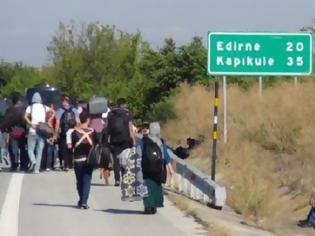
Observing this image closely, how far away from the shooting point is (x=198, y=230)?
50.1 feet

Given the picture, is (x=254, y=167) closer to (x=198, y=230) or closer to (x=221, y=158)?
(x=221, y=158)

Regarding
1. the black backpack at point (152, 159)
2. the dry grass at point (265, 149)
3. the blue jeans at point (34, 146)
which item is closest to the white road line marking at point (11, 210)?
the blue jeans at point (34, 146)

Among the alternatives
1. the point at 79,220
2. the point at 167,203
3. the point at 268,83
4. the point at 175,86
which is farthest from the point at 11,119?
the point at 175,86

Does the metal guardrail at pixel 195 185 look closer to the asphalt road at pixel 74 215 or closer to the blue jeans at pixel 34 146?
the asphalt road at pixel 74 215

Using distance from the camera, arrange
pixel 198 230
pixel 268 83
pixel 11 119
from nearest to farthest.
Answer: pixel 198 230, pixel 11 119, pixel 268 83

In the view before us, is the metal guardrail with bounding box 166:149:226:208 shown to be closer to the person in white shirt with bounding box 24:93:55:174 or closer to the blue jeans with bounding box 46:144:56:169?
the person in white shirt with bounding box 24:93:55:174

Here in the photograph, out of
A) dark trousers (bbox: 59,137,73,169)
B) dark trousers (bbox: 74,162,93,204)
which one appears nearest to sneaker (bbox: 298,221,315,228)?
dark trousers (bbox: 74,162,93,204)

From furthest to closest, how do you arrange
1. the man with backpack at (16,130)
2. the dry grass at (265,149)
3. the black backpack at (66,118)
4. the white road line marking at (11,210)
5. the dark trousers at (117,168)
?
1. the man with backpack at (16,130)
2. the black backpack at (66,118)
3. the dark trousers at (117,168)
4. the dry grass at (265,149)
5. the white road line marking at (11,210)

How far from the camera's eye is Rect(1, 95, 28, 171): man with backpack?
82.8 feet

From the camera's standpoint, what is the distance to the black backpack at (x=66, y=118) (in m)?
24.8

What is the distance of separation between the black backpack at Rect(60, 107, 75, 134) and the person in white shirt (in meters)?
0.44

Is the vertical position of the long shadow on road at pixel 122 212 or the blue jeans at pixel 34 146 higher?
the blue jeans at pixel 34 146

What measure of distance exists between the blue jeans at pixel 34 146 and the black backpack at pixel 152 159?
8.35m

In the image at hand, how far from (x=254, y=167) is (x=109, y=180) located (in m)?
4.93
